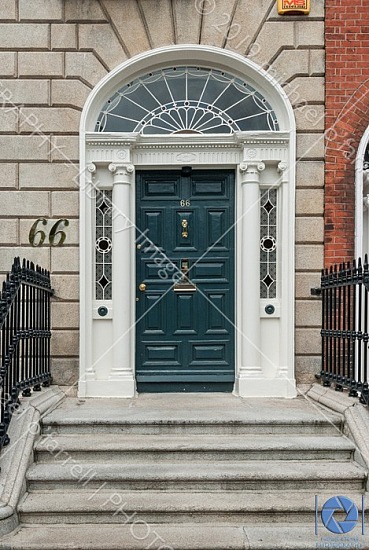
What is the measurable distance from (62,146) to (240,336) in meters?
3.07

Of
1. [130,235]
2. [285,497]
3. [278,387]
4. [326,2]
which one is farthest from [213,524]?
[326,2]

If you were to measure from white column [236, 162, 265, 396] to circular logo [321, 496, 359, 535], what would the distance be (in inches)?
105

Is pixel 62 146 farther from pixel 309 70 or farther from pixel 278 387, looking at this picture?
pixel 278 387

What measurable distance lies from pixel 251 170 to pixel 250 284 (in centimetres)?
134

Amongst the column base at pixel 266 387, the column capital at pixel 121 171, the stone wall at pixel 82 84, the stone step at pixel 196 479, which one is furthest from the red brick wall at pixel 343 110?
the stone step at pixel 196 479

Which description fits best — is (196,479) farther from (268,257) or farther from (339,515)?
(268,257)

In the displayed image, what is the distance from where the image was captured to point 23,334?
6645mm

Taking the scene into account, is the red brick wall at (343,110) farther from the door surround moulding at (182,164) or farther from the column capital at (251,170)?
the column capital at (251,170)

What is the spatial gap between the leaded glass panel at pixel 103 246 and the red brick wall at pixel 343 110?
2567mm

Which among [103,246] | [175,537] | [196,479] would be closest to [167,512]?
[175,537]

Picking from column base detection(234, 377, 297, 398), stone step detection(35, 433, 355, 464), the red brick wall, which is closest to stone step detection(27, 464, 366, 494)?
stone step detection(35, 433, 355, 464)

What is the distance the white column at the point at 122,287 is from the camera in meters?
7.86

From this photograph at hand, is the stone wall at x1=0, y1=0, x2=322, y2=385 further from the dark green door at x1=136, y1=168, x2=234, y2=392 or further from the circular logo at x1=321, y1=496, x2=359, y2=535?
the circular logo at x1=321, y1=496, x2=359, y2=535

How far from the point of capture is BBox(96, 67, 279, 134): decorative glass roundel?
816 centimetres
